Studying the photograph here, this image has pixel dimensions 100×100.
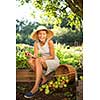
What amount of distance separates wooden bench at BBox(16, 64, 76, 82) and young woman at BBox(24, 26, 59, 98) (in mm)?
31

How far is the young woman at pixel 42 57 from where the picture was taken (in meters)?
1.87

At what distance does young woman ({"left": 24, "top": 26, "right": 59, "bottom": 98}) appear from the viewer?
1.87 meters

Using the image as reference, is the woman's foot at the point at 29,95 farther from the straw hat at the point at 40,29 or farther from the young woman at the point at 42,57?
the straw hat at the point at 40,29

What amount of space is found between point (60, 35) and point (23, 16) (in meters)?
0.30

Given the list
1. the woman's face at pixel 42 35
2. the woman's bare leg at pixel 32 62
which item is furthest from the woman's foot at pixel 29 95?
the woman's face at pixel 42 35

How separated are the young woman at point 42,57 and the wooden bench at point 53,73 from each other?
0.10 feet

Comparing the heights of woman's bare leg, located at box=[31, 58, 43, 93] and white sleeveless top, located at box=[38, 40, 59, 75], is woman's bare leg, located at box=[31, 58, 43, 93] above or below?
below

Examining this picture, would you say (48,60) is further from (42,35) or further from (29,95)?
(29,95)

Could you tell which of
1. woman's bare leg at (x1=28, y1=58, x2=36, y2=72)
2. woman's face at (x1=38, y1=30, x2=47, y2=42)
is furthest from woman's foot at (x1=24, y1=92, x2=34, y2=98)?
woman's face at (x1=38, y1=30, x2=47, y2=42)

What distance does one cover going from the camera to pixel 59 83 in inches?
73.8

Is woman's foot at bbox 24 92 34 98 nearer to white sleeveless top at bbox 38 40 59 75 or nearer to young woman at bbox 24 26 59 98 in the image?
young woman at bbox 24 26 59 98

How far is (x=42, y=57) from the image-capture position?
1879 millimetres
